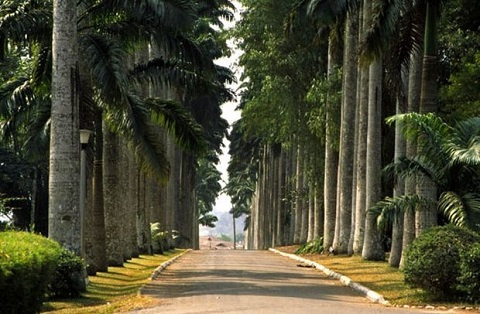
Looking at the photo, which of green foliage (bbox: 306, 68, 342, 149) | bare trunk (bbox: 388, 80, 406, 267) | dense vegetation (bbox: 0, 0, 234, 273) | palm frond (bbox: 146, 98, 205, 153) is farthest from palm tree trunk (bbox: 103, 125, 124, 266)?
green foliage (bbox: 306, 68, 342, 149)

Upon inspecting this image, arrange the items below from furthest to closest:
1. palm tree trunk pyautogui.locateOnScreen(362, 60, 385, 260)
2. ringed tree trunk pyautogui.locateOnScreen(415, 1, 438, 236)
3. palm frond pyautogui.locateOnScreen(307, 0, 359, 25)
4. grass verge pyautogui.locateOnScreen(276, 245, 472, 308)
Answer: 1. palm tree trunk pyautogui.locateOnScreen(362, 60, 385, 260)
2. palm frond pyautogui.locateOnScreen(307, 0, 359, 25)
3. ringed tree trunk pyautogui.locateOnScreen(415, 1, 438, 236)
4. grass verge pyautogui.locateOnScreen(276, 245, 472, 308)

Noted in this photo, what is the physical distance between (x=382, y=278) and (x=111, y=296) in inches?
273

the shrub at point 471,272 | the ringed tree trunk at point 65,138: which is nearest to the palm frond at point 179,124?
the ringed tree trunk at point 65,138

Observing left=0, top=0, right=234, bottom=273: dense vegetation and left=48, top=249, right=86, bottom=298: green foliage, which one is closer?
left=48, top=249, right=86, bottom=298: green foliage

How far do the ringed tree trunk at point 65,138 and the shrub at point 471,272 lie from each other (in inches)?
333

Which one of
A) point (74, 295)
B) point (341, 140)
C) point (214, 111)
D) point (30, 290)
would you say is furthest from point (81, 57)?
point (214, 111)

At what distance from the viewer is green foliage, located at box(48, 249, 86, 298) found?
56.2 ft

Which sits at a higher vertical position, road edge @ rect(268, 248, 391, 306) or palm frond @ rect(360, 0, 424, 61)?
palm frond @ rect(360, 0, 424, 61)

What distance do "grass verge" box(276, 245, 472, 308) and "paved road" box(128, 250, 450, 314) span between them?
0.57 m

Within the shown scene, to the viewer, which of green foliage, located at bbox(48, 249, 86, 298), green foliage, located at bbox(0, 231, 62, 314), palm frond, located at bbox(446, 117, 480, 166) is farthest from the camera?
green foliage, located at bbox(48, 249, 86, 298)

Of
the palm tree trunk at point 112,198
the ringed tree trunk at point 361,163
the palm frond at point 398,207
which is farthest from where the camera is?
the ringed tree trunk at point 361,163

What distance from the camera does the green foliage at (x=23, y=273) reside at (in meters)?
11.1

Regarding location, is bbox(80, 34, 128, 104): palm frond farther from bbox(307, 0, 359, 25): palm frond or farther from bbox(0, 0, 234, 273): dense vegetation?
bbox(307, 0, 359, 25): palm frond

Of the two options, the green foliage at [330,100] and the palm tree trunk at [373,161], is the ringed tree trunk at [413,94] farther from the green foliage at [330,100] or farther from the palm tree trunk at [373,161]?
the green foliage at [330,100]
